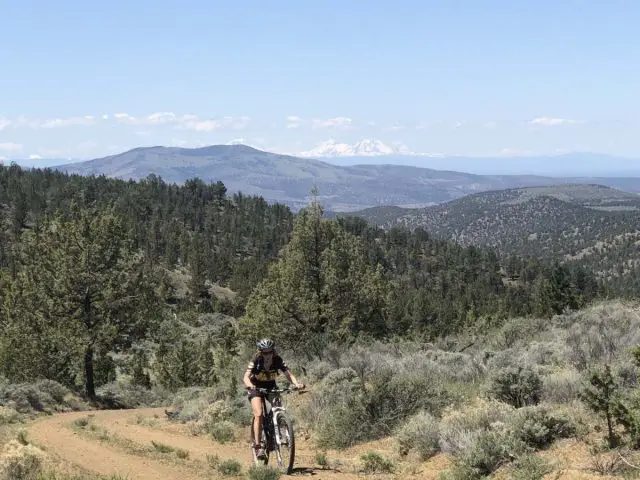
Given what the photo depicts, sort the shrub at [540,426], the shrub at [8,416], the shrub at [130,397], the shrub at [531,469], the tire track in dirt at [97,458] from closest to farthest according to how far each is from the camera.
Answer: the shrub at [531,469] → the shrub at [540,426] → the tire track in dirt at [97,458] → the shrub at [8,416] → the shrub at [130,397]

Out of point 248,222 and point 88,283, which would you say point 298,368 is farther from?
point 248,222

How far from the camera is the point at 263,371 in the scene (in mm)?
8922

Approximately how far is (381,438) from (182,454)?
3750mm

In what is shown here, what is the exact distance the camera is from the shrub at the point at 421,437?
30.8 ft

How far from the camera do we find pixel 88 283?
71.6 ft

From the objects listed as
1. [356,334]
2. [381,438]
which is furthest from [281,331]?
[381,438]

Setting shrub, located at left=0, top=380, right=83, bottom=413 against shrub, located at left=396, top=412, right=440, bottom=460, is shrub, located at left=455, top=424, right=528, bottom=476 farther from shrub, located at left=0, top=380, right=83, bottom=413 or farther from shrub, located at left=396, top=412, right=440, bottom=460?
shrub, located at left=0, top=380, right=83, bottom=413

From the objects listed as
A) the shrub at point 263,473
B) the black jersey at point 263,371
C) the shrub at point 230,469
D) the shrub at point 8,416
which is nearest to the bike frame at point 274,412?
the black jersey at point 263,371

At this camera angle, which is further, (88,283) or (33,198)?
(33,198)

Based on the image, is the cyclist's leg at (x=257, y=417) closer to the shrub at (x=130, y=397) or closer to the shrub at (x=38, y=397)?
the shrub at (x=38, y=397)

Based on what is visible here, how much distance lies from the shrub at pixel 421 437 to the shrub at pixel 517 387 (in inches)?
54.4

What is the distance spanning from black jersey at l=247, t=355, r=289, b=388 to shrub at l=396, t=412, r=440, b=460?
8.39 ft

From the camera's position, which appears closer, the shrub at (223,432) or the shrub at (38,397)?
the shrub at (223,432)

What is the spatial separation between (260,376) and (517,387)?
4.71 m
